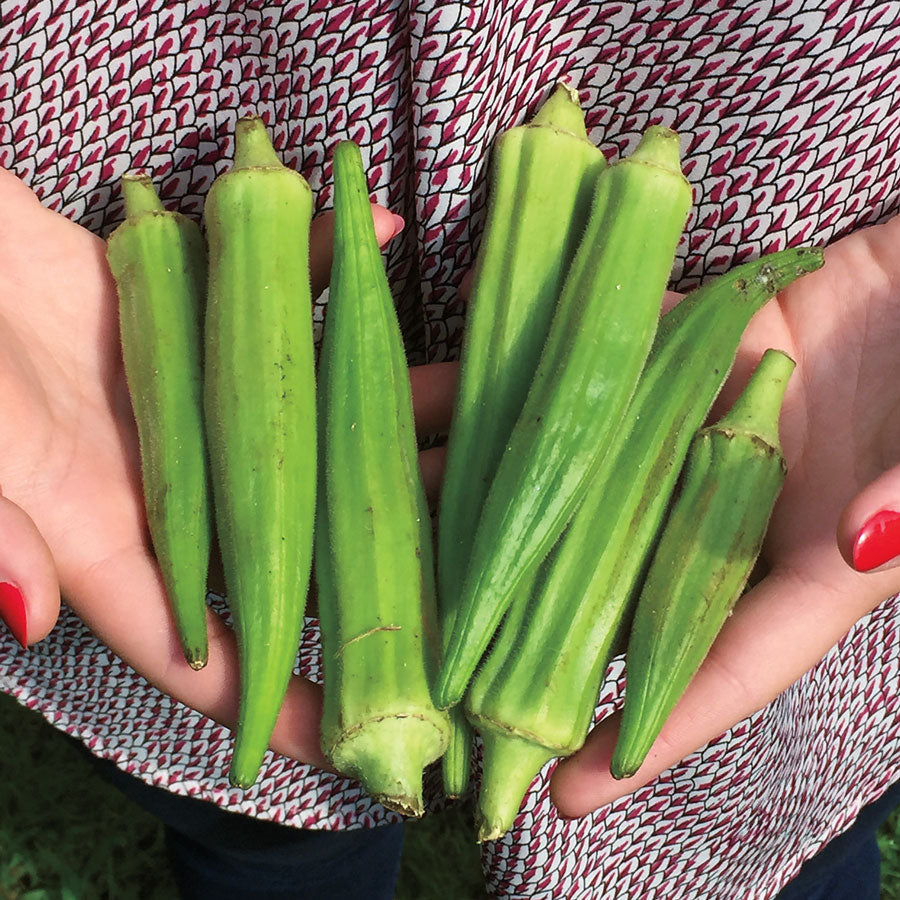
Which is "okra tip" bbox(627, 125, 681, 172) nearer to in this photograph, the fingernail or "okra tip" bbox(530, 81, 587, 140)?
"okra tip" bbox(530, 81, 587, 140)

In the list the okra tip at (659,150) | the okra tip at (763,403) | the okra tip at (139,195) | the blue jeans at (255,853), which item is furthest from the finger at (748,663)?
the okra tip at (139,195)

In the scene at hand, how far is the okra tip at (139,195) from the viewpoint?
1307 millimetres

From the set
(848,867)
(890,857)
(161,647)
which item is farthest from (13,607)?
(890,857)

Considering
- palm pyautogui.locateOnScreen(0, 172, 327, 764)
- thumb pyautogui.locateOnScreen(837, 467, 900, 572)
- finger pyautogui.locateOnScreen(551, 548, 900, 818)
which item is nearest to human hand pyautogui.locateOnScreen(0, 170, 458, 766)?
palm pyautogui.locateOnScreen(0, 172, 327, 764)

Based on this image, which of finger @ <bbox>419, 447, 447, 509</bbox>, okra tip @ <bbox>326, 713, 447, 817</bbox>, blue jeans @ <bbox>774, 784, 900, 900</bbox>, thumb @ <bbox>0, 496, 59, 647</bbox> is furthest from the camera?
blue jeans @ <bbox>774, 784, 900, 900</bbox>

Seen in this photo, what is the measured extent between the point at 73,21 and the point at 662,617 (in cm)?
96

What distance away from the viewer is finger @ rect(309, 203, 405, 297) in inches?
51.9

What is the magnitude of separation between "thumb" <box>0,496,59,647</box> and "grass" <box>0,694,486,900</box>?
158cm

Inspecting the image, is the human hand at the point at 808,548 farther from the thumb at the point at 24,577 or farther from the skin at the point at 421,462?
the thumb at the point at 24,577

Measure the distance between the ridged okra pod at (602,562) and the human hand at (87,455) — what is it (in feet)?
0.70

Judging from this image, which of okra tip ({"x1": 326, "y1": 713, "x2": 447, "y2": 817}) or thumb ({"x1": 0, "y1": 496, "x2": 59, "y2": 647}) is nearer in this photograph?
thumb ({"x1": 0, "y1": 496, "x2": 59, "y2": 647})

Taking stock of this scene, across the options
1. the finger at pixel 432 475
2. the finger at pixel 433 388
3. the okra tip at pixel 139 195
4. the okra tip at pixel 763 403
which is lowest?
the finger at pixel 432 475

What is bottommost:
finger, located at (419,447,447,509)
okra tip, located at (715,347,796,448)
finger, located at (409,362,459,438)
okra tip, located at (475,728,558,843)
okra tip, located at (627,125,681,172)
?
okra tip, located at (475,728,558,843)

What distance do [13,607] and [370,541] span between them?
0.39m
